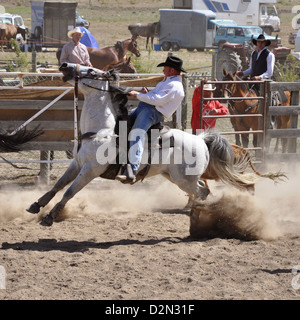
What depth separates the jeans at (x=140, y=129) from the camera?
6.23 metres

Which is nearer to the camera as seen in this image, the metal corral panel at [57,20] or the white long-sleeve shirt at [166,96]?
the white long-sleeve shirt at [166,96]

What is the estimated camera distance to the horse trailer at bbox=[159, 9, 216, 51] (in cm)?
3350

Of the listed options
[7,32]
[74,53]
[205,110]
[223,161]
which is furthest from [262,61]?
[7,32]

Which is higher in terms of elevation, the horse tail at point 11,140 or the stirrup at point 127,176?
the horse tail at point 11,140

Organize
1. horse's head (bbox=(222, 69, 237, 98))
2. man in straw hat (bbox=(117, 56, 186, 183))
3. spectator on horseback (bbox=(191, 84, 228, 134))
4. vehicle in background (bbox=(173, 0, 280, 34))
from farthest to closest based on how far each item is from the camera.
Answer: vehicle in background (bbox=(173, 0, 280, 34))
horse's head (bbox=(222, 69, 237, 98))
spectator on horseback (bbox=(191, 84, 228, 134))
man in straw hat (bbox=(117, 56, 186, 183))

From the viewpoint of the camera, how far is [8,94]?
893 centimetres

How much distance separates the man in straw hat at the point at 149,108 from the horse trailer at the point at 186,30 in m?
27.4

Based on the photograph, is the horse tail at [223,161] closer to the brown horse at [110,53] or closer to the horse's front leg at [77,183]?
the horse's front leg at [77,183]

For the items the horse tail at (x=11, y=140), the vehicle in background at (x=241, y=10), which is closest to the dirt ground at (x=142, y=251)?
the horse tail at (x=11, y=140)

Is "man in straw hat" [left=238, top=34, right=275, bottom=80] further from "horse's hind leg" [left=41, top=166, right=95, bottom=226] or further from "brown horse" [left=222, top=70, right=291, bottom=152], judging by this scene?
"horse's hind leg" [left=41, top=166, right=95, bottom=226]

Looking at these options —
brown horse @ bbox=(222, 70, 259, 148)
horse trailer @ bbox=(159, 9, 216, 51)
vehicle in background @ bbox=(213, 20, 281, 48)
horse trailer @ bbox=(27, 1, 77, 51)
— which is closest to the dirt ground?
brown horse @ bbox=(222, 70, 259, 148)

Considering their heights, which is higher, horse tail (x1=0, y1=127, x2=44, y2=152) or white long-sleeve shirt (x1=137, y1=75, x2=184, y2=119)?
white long-sleeve shirt (x1=137, y1=75, x2=184, y2=119)

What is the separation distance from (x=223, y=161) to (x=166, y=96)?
40.9 inches

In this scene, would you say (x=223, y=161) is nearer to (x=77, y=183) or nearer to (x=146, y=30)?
(x=77, y=183)
